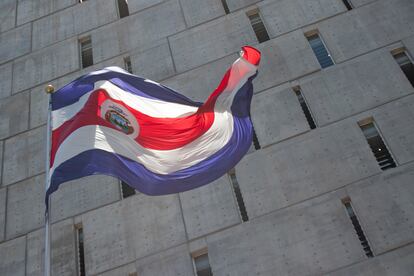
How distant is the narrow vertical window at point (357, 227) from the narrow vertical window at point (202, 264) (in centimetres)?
348

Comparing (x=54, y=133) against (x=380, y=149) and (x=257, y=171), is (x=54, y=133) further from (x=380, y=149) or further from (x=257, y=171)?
(x=380, y=149)

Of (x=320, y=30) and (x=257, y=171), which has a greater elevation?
(x=320, y=30)

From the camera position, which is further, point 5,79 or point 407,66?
point 5,79

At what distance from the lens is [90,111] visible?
969 cm

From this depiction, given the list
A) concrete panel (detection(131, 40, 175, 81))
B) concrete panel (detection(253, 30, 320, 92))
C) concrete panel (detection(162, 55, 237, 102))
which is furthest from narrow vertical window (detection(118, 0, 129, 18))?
concrete panel (detection(253, 30, 320, 92))

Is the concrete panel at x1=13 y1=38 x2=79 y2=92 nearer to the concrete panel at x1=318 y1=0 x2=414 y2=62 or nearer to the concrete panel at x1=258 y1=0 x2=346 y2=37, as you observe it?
the concrete panel at x1=258 y1=0 x2=346 y2=37

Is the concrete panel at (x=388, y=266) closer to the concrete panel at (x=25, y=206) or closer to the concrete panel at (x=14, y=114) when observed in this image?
the concrete panel at (x=25, y=206)

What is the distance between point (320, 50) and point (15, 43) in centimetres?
1088

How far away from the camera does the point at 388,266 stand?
37.6 feet

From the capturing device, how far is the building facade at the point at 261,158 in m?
12.3

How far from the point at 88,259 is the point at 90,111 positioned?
526 centimetres

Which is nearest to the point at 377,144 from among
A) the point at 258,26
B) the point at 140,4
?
the point at 258,26

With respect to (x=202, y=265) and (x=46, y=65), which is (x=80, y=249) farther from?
(x=46, y=65)

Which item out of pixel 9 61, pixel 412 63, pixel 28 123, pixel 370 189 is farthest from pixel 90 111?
pixel 9 61
